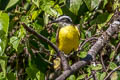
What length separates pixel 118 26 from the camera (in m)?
2.72

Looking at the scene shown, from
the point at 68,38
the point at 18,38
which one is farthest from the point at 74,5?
the point at 68,38

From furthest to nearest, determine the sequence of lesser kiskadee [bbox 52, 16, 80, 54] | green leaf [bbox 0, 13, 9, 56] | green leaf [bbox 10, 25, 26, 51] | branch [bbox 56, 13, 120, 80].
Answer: lesser kiskadee [bbox 52, 16, 80, 54] < branch [bbox 56, 13, 120, 80] < green leaf [bbox 10, 25, 26, 51] < green leaf [bbox 0, 13, 9, 56]

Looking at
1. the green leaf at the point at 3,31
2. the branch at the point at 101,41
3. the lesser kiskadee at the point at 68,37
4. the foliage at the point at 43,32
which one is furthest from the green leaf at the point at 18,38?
the lesser kiskadee at the point at 68,37

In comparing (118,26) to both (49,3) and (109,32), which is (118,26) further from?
(49,3)

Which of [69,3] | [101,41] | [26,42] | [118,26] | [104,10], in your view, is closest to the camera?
[69,3]

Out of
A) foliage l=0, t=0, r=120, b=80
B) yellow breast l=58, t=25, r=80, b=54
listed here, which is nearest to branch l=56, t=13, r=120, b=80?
foliage l=0, t=0, r=120, b=80

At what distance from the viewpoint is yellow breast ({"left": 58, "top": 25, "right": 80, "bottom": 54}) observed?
9.05ft

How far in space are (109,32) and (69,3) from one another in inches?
32.3

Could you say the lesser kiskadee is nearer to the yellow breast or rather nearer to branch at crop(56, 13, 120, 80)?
the yellow breast

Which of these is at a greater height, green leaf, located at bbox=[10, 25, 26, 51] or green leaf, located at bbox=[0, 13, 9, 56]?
green leaf, located at bbox=[0, 13, 9, 56]

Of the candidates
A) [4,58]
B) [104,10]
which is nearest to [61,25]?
[104,10]

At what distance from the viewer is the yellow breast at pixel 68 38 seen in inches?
109

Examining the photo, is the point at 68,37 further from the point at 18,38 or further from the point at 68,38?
the point at 18,38

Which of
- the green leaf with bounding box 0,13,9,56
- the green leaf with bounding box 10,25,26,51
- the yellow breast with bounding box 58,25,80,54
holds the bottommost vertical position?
the yellow breast with bounding box 58,25,80,54
